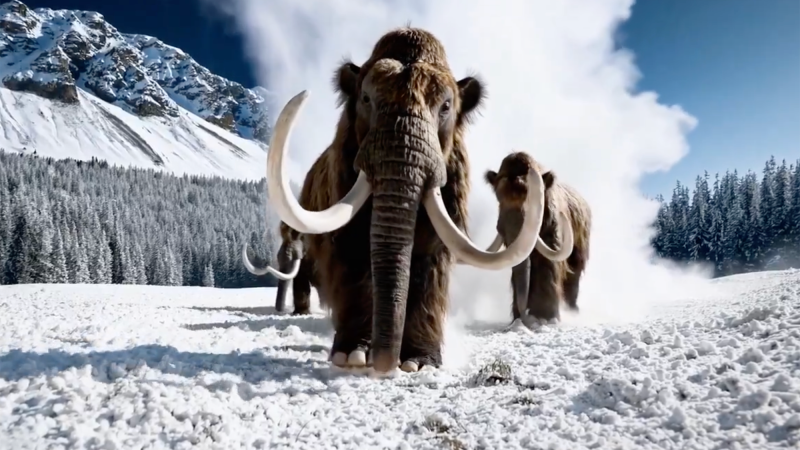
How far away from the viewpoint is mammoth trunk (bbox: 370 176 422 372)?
4006mm

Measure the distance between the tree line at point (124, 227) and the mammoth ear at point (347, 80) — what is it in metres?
2.29

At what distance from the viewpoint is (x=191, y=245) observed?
263 ft

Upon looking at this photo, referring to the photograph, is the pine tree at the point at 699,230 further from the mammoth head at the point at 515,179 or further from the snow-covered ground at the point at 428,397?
the snow-covered ground at the point at 428,397

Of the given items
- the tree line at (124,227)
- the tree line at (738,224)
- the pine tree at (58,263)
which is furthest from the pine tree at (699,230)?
the pine tree at (58,263)

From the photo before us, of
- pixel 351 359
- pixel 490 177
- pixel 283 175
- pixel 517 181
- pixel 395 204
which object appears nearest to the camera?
pixel 283 175

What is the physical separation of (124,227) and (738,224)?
275 feet

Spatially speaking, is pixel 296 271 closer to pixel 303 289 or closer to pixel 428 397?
pixel 303 289

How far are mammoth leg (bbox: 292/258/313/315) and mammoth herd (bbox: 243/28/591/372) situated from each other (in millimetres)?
5792

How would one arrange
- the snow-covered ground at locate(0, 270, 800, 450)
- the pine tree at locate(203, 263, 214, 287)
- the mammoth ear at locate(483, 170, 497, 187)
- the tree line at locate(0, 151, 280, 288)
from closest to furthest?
1. the snow-covered ground at locate(0, 270, 800, 450)
2. the mammoth ear at locate(483, 170, 497, 187)
3. the tree line at locate(0, 151, 280, 288)
4. the pine tree at locate(203, 263, 214, 287)

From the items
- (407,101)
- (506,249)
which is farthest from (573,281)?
(407,101)

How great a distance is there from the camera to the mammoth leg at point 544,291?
28.5 ft

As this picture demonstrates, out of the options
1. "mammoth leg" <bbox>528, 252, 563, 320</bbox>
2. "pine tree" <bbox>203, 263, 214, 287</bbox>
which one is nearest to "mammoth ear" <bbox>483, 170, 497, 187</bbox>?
"mammoth leg" <bbox>528, 252, 563, 320</bbox>

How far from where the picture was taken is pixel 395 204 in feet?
13.8

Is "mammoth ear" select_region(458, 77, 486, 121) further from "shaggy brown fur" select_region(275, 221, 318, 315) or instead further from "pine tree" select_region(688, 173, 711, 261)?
"pine tree" select_region(688, 173, 711, 261)
